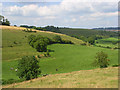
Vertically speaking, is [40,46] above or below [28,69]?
above

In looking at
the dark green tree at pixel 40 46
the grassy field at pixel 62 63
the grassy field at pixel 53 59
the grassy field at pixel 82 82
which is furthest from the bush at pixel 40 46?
the grassy field at pixel 82 82

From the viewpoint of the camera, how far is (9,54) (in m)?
84.6

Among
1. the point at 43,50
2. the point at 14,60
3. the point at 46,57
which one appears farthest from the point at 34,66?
the point at 43,50

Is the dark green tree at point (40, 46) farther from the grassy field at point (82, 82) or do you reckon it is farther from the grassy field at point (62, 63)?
the grassy field at point (82, 82)

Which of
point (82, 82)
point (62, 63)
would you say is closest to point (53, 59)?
point (62, 63)

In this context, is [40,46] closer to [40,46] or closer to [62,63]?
[40,46]

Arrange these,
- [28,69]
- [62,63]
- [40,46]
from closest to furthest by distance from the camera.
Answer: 1. [28,69]
2. [62,63]
3. [40,46]

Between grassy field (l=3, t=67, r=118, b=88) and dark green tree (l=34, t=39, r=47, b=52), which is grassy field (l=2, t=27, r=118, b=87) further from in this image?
grassy field (l=3, t=67, r=118, b=88)

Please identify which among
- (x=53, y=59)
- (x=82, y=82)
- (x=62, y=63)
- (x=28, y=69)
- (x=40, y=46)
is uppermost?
(x=40, y=46)

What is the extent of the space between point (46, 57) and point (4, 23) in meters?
101

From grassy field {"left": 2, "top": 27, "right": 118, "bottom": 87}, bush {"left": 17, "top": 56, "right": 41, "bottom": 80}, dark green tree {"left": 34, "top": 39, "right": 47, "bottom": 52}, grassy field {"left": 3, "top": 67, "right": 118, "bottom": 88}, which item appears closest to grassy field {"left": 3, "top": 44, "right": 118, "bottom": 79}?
grassy field {"left": 2, "top": 27, "right": 118, "bottom": 87}

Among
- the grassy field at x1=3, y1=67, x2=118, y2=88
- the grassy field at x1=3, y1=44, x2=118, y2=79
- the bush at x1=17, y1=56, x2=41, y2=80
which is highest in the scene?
the grassy field at x1=3, y1=67, x2=118, y2=88

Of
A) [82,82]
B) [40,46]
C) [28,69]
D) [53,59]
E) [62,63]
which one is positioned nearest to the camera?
[82,82]

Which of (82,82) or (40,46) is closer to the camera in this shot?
(82,82)
